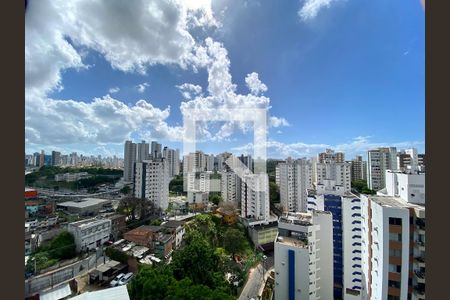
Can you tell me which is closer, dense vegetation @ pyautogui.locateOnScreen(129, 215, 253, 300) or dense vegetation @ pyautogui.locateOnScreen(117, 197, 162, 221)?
dense vegetation @ pyautogui.locateOnScreen(129, 215, 253, 300)

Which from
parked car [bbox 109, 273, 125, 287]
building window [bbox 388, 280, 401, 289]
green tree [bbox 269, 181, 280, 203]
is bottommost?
parked car [bbox 109, 273, 125, 287]

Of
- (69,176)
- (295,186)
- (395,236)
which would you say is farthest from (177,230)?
(69,176)

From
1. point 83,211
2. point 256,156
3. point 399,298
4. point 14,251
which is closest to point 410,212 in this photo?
point 399,298

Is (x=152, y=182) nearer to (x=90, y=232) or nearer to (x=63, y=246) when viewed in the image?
(x=90, y=232)

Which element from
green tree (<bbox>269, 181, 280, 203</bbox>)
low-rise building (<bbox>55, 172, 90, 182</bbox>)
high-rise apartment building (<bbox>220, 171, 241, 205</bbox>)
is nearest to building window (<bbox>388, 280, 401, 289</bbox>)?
high-rise apartment building (<bbox>220, 171, 241, 205</bbox>)

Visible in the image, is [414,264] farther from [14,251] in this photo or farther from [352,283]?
[14,251]

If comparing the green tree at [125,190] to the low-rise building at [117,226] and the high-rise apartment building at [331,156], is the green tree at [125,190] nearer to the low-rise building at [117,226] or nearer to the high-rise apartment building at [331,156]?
the low-rise building at [117,226]

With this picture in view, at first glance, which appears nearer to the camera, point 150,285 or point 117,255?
point 150,285

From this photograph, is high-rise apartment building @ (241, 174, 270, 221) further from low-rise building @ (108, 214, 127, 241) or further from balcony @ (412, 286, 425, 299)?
balcony @ (412, 286, 425, 299)
